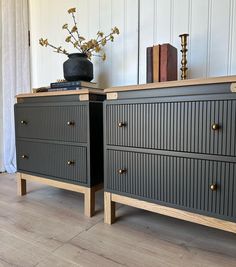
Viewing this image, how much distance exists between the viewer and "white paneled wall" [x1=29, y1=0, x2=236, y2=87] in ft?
4.86

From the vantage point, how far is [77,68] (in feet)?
5.31

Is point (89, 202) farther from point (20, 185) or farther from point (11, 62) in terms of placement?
point (11, 62)

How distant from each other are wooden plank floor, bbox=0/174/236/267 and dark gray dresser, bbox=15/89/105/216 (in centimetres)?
18

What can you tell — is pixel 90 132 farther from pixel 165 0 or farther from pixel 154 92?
pixel 165 0

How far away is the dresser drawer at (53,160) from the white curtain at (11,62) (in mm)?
688

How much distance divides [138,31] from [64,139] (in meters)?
0.99

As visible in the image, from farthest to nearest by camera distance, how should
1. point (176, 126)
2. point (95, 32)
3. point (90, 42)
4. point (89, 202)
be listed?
1. point (95, 32)
2. point (90, 42)
3. point (89, 202)
4. point (176, 126)

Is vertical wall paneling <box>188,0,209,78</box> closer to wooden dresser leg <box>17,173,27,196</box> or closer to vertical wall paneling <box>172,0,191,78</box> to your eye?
vertical wall paneling <box>172,0,191,78</box>

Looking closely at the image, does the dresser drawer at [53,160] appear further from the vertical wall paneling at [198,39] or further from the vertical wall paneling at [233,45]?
the vertical wall paneling at [233,45]

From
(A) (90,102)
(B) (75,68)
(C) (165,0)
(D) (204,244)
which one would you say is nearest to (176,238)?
(D) (204,244)

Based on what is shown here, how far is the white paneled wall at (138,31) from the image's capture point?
1480mm

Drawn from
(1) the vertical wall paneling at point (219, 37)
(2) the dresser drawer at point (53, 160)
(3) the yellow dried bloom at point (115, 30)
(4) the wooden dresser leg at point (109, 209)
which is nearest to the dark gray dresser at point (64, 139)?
(2) the dresser drawer at point (53, 160)

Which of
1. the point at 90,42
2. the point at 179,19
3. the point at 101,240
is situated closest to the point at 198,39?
the point at 179,19

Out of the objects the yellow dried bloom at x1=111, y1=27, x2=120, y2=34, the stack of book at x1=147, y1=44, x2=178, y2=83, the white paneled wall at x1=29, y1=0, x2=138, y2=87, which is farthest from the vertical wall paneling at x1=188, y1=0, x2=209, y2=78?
the yellow dried bloom at x1=111, y1=27, x2=120, y2=34
